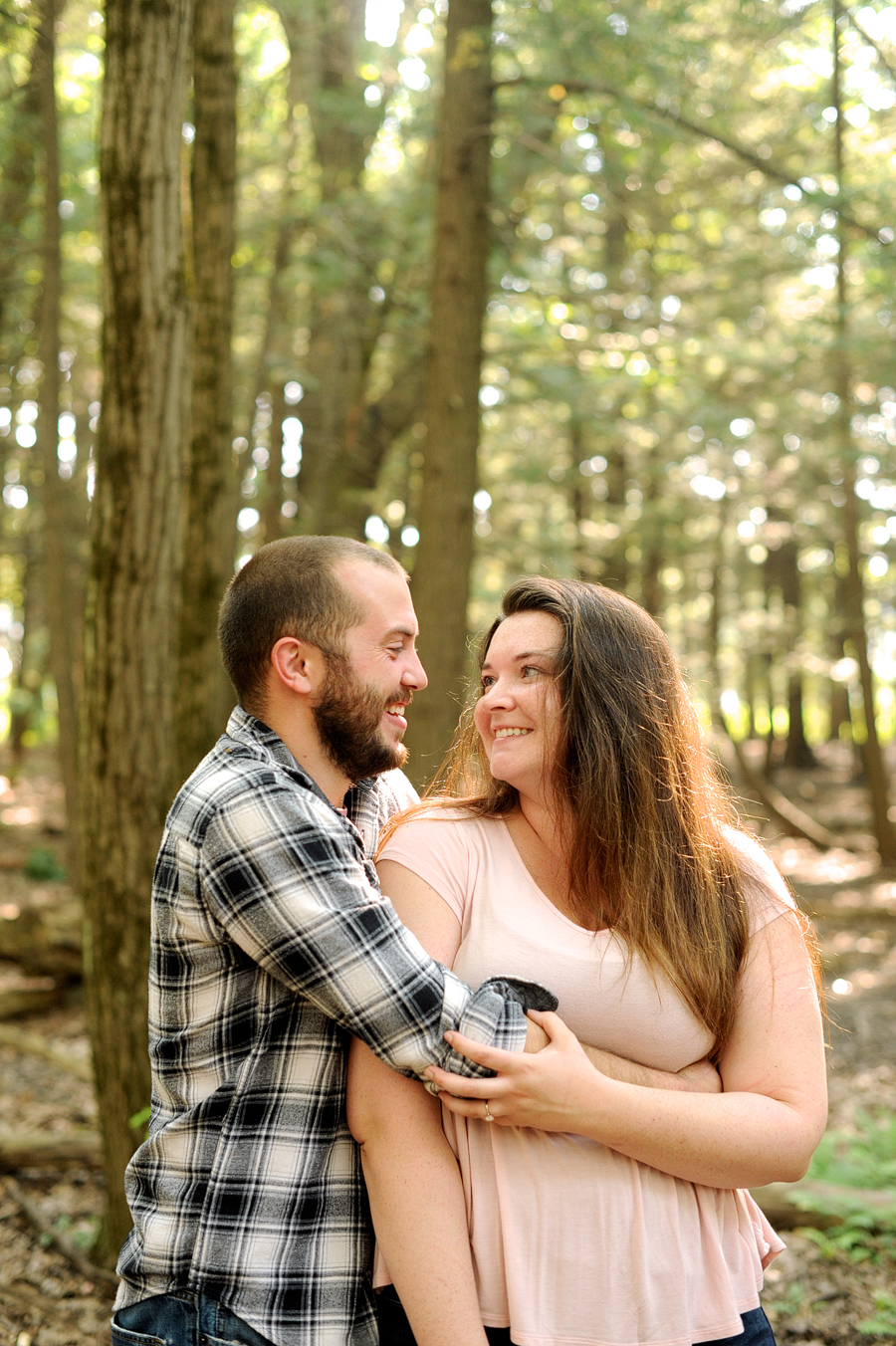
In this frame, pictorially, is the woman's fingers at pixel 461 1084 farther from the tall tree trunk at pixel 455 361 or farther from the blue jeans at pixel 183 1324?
the tall tree trunk at pixel 455 361

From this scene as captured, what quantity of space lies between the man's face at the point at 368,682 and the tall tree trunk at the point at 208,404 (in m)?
3.27

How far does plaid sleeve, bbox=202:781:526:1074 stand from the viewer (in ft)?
6.18

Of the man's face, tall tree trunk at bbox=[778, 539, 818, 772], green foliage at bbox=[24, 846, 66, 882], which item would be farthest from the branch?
tall tree trunk at bbox=[778, 539, 818, 772]

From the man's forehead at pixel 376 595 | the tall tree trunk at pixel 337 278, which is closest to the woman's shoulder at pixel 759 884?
the man's forehead at pixel 376 595

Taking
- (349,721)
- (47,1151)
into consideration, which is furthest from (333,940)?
(47,1151)

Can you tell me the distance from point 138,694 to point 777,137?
470 inches

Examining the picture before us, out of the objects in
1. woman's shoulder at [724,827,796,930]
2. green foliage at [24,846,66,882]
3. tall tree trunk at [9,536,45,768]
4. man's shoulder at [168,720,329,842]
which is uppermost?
man's shoulder at [168,720,329,842]

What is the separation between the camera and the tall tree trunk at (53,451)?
28.1ft

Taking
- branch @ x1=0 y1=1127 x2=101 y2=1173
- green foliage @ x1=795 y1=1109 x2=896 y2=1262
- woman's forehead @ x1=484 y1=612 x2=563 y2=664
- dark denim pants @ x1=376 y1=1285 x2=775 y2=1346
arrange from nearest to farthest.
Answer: dark denim pants @ x1=376 y1=1285 x2=775 y2=1346 → woman's forehead @ x1=484 y1=612 x2=563 y2=664 → green foliage @ x1=795 y1=1109 x2=896 y2=1262 → branch @ x1=0 y1=1127 x2=101 y2=1173

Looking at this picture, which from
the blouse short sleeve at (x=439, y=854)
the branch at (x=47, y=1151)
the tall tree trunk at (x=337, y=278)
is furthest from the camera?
the tall tree trunk at (x=337, y=278)

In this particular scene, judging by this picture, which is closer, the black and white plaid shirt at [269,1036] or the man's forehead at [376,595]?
the black and white plaid shirt at [269,1036]

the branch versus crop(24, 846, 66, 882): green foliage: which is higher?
the branch

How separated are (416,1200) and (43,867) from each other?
13.2 meters

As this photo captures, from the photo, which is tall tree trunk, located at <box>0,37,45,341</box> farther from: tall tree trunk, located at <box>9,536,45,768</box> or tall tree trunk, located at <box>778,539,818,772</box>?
tall tree trunk, located at <box>778,539,818,772</box>
